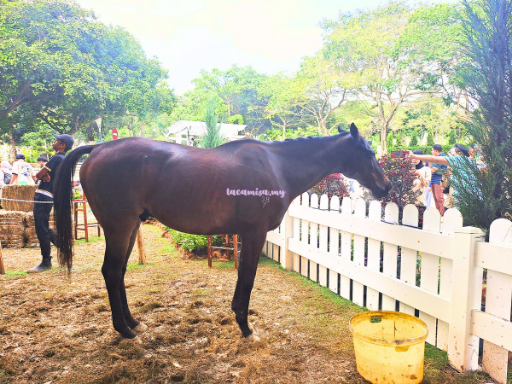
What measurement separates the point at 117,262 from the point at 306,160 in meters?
1.90

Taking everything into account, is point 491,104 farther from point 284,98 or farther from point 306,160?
point 284,98

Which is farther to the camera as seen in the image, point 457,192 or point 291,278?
point 291,278

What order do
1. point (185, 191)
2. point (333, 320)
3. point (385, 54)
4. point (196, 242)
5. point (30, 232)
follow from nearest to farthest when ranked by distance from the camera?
point (185, 191) < point (333, 320) < point (196, 242) < point (30, 232) < point (385, 54)

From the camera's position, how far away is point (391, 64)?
20375 millimetres

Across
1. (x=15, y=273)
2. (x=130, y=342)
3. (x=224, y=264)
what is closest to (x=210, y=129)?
(x=224, y=264)

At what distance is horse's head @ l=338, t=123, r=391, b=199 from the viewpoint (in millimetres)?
2732

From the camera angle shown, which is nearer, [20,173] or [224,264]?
[224,264]

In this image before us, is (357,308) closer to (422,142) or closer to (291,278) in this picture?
(291,278)

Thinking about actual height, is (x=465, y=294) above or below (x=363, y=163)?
below

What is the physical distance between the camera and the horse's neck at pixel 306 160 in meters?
2.78

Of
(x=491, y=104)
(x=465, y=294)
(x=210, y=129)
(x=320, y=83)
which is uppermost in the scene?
(x=320, y=83)

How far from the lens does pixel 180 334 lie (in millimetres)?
2688

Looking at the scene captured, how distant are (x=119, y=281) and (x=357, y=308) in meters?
2.42

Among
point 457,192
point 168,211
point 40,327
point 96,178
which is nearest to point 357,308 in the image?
point 457,192
